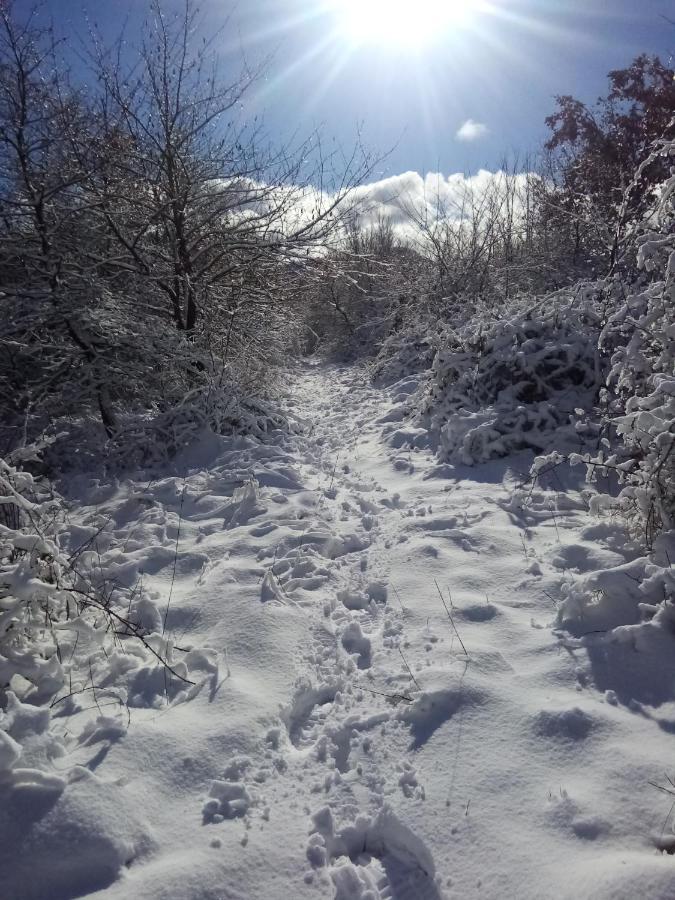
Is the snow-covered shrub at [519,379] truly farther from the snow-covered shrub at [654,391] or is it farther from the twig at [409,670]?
the twig at [409,670]

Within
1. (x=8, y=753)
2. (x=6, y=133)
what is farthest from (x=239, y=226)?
(x=8, y=753)

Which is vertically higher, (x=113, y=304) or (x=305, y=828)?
(x=113, y=304)

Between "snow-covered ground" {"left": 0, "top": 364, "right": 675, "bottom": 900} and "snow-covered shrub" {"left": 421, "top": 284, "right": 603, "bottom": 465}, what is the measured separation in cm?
167

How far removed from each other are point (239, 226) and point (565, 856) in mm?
8914

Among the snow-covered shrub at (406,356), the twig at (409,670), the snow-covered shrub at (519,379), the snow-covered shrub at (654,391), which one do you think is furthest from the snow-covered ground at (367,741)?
the snow-covered shrub at (406,356)

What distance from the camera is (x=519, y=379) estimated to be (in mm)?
6367

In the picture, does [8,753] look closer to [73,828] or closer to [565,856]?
[73,828]

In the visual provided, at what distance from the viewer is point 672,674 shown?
7.70ft

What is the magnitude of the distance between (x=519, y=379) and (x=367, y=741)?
512cm

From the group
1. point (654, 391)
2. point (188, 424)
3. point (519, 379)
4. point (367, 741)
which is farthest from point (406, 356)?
point (367, 741)

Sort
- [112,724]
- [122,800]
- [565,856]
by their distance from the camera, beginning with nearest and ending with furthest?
[565,856], [122,800], [112,724]

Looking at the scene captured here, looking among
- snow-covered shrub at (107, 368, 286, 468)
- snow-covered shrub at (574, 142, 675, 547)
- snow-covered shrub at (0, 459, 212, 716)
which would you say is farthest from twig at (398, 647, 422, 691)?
snow-covered shrub at (107, 368, 286, 468)

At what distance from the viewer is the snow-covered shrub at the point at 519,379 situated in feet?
18.7

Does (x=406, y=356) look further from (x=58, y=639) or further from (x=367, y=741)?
(x=367, y=741)
